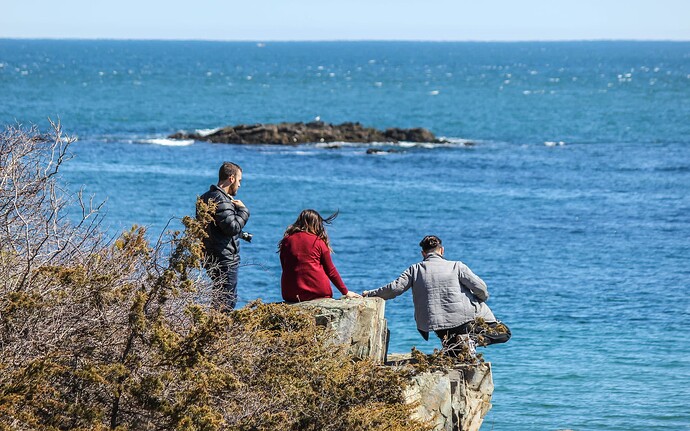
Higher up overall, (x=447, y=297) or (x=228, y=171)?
(x=228, y=171)

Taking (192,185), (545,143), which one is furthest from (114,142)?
(545,143)

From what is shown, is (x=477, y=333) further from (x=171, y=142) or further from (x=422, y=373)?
(x=171, y=142)

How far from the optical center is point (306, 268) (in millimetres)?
10742

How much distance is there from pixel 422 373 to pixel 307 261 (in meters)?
1.60

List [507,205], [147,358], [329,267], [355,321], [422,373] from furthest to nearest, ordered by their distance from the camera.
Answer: [507,205] < [329,267] < [355,321] < [422,373] < [147,358]

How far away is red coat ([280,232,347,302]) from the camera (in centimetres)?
1066

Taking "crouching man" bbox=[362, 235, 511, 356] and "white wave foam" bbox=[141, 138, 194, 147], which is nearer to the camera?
"crouching man" bbox=[362, 235, 511, 356]

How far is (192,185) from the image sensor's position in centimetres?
4669

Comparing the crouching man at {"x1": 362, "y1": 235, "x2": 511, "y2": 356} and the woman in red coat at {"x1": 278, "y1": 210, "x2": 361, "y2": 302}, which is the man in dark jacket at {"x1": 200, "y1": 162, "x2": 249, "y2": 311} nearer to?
the woman in red coat at {"x1": 278, "y1": 210, "x2": 361, "y2": 302}

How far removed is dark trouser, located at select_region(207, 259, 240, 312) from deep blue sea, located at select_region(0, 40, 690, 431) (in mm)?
217

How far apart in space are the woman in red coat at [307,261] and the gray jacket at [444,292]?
647mm

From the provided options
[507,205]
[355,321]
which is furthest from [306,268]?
[507,205]

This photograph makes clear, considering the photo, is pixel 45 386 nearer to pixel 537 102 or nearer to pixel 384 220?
pixel 384 220

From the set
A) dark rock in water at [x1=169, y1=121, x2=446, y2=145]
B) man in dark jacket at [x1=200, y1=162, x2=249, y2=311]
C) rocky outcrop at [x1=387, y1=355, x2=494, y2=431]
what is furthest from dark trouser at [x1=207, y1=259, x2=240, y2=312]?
dark rock in water at [x1=169, y1=121, x2=446, y2=145]
